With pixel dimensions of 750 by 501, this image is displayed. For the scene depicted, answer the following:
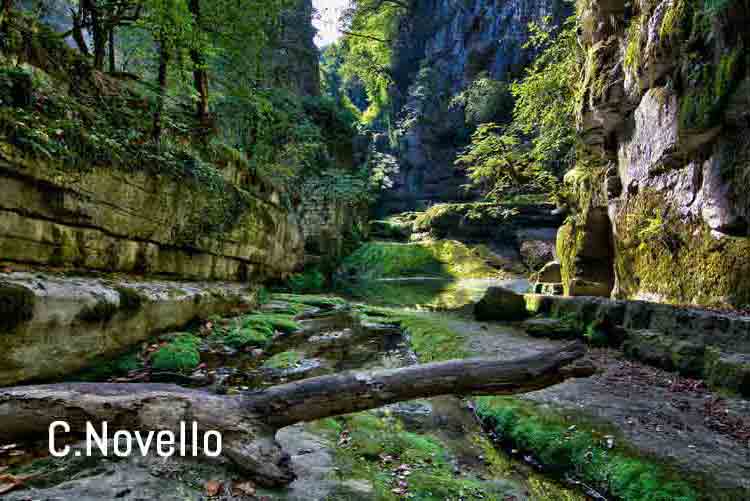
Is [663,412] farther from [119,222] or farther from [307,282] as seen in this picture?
[307,282]

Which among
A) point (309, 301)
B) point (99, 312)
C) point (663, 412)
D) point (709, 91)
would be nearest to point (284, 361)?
point (99, 312)

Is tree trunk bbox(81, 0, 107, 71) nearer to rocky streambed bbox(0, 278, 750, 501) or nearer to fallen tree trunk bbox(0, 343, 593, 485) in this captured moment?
rocky streambed bbox(0, 278, 750, 501)

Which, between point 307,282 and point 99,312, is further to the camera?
point 307,282

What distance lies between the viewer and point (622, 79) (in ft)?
37.4

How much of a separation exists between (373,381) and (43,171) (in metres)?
6.04

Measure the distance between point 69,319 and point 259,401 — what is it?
12.0 feet

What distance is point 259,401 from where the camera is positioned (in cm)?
342

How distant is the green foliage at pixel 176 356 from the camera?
20.3ft

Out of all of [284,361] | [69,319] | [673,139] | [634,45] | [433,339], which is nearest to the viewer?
[69,319]

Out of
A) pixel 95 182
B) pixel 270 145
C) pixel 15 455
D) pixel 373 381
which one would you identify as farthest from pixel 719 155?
pixel 270 145

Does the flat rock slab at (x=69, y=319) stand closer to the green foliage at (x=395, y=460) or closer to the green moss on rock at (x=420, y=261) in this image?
the green foliage at (x=395, y=460)

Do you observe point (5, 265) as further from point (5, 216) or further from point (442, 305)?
point (442, 305)

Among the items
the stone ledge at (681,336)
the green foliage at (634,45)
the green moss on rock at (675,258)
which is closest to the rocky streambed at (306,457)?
the stone ledge at (681,336)

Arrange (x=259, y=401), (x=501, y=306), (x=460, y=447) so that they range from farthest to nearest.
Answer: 1. (x=501, y=306)
2. (x=460, y=447)
3. (x=259, y=401)
